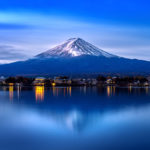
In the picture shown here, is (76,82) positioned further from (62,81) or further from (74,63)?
(74,63)

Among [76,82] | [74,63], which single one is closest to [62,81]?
[76,82]

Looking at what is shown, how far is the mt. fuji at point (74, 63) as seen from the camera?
111125 mm

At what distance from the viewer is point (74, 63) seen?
116500 mm

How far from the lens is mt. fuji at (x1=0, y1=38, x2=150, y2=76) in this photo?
111 meters

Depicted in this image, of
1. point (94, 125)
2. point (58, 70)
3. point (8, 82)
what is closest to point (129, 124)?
point (94, 125)

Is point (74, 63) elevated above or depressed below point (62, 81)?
above

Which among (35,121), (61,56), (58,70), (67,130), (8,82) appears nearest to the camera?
(67,130)

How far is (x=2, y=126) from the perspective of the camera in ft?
29.0

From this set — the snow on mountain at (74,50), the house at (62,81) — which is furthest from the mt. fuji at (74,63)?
the house at (62,81)

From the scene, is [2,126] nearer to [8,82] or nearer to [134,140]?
[134,140]

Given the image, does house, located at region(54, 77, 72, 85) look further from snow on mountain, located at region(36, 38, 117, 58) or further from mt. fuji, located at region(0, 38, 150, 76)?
snow on mountain, located at region(36, 38, 117, 58)

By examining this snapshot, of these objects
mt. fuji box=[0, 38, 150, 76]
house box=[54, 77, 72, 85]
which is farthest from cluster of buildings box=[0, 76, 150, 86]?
mt. fuji box=[0, 38, 150, 76]

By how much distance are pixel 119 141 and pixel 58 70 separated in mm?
105673

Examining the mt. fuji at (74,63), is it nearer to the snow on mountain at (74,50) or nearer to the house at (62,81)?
the snow on mountain at (74,50)
